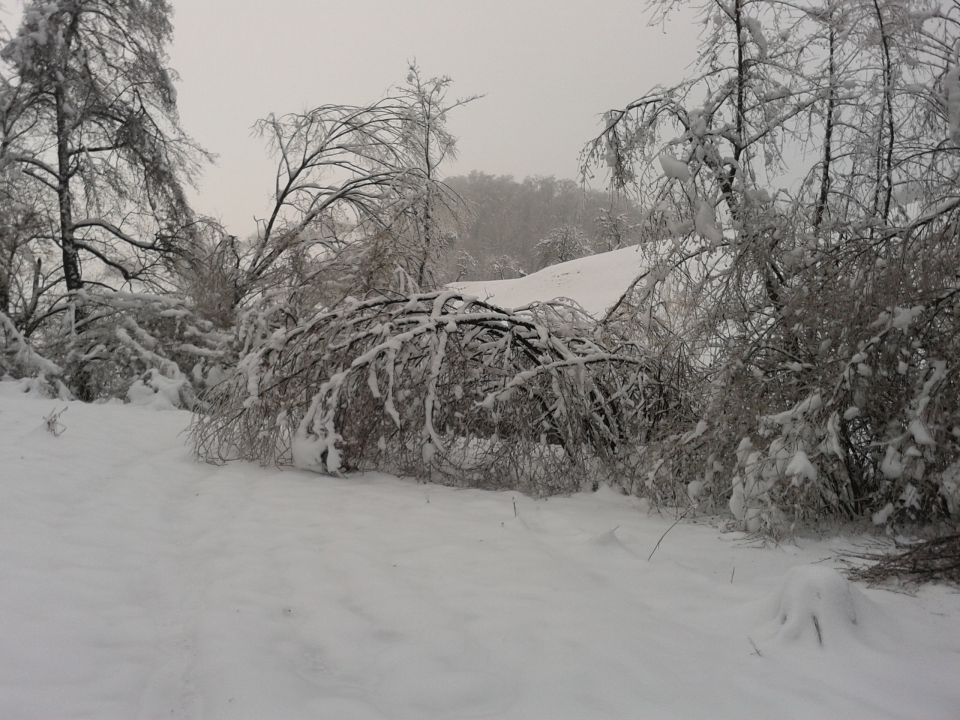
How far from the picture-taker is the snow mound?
207 centimetres

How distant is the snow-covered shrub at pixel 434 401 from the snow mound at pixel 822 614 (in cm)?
244

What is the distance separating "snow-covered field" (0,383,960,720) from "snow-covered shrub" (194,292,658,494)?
3.41ft

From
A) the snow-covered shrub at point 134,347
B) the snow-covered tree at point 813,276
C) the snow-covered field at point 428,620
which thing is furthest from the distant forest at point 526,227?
the snow-covered field at point 428,620

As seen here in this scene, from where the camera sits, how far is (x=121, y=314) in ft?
28.5

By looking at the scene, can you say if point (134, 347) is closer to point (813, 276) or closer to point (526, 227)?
point (813, 276)

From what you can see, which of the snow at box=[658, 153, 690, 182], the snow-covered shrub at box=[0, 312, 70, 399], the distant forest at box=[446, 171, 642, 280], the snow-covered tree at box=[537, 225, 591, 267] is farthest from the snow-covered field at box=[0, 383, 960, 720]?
the snow-covered tree at box=[537, 225, 591, 267]

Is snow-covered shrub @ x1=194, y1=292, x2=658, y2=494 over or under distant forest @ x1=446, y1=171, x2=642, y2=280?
under

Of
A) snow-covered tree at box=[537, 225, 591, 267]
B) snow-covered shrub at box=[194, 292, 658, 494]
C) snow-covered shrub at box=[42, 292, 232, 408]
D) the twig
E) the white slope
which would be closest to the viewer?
the twig

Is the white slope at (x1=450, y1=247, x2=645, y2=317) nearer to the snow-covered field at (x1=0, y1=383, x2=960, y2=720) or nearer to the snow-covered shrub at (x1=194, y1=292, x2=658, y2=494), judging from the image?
the snow-covered shrub at (x1=194, y1=292, x2=658, y2=494)

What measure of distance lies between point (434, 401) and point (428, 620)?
8.23 feet

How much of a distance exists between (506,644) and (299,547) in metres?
1.39

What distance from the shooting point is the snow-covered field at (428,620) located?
179 centimetres

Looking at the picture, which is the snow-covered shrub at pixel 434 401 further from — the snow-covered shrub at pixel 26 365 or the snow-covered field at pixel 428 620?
the snow-covered shrub at pixel 26 365

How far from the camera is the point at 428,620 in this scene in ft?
7.59
